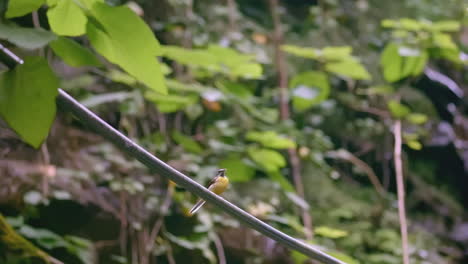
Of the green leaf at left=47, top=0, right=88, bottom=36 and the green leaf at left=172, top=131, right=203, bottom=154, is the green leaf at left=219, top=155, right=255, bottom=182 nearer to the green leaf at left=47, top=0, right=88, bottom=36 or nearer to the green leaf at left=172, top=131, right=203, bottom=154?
the green leaf at left=172, top=131, right=203, bottom=154

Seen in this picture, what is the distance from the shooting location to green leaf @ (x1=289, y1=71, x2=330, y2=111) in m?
1.43

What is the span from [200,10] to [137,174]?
1125 millimetres

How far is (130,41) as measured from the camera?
14.8 inches

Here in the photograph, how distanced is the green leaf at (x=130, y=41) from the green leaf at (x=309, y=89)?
1.09m

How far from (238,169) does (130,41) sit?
0.99 meters

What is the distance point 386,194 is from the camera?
2.10 m

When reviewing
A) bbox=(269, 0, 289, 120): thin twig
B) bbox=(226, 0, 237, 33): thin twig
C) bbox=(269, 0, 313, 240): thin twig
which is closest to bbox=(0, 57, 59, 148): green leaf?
bbox=(269, 0, 313, 240): thin twig

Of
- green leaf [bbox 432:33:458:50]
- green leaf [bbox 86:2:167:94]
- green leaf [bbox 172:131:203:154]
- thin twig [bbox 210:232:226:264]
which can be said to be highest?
green leaf [bbox 432:33:458:50]

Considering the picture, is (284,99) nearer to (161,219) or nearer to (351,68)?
(351,68)

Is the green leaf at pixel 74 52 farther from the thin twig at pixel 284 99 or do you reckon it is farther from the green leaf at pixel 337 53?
the thin twig at pixel 284 99

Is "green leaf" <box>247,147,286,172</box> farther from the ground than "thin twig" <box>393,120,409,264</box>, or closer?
closer

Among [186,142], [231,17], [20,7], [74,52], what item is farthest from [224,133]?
[20,7]

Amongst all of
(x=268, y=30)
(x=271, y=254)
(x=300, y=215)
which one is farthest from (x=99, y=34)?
(x=268, y=30)

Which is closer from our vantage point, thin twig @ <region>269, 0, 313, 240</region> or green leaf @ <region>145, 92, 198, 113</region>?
green leaf @ <region>145, 92, 198, 113</region>
